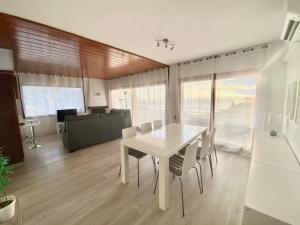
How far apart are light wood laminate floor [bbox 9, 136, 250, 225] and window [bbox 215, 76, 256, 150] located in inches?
20.5

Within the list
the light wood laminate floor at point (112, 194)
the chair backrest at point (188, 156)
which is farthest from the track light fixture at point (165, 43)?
the light wood laminate floor at point (112, 194)

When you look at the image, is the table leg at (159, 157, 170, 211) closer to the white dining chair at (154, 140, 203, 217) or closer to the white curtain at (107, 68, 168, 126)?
the white dining chair at (154, 140, 203, 217)

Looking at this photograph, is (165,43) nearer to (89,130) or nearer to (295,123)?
(295,123)

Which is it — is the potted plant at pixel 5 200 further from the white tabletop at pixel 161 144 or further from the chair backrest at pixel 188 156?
the chair backrest at pixel 188 156

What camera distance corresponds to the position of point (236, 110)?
3.20 m

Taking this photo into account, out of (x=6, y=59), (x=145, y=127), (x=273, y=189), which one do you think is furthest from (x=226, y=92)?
(x=6, y=59)

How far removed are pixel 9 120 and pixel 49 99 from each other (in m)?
2.95

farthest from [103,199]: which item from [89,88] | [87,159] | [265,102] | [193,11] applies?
[89,88]

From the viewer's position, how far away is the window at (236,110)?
3.02 meters

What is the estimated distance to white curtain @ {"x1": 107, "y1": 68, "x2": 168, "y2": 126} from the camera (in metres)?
4.63

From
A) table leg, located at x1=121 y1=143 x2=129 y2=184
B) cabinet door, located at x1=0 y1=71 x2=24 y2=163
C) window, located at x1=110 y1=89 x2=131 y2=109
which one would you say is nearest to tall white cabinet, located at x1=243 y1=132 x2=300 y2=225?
table leg, located at x1=121 y1=143 x2=129 y2=184

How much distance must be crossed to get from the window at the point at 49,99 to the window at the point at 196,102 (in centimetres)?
476

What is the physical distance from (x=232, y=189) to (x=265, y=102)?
6.23 ft

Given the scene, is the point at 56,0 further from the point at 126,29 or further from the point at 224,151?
the point at 224,151
